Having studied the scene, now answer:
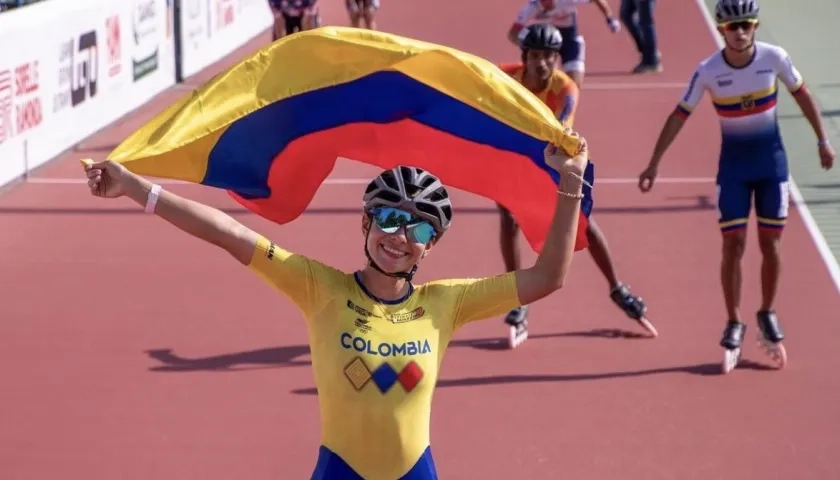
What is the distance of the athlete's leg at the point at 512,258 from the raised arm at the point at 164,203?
5.26 metres

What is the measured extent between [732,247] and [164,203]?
18.4 feet

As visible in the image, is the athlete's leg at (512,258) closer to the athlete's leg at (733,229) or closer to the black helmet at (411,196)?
the athlete's leg at (733,229)

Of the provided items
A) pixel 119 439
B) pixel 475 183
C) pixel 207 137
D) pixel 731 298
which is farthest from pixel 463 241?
pixel 207 137

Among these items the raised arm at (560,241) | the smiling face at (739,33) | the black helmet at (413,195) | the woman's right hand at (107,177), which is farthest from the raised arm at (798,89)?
the woman's right hand at (107,177)

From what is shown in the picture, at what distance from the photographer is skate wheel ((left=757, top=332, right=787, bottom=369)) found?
9.80 metres

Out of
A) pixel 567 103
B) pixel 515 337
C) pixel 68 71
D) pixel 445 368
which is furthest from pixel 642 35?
pixel 445 368

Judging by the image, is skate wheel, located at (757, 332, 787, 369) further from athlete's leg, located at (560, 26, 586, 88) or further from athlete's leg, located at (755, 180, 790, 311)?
athlete's leg, located at (560, 26, 586, 88)

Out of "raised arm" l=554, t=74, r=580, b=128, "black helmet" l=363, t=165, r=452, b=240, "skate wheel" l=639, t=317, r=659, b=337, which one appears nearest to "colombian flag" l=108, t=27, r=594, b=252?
"black helmet" l=363, t=165, r=452, b=240

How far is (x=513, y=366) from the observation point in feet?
32.7

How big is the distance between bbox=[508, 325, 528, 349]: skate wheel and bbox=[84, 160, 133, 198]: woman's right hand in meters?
5.61

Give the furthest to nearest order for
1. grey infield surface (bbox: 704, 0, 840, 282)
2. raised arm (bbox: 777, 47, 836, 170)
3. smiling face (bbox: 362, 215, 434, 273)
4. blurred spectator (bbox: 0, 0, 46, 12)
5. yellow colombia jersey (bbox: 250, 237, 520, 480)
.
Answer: blurred spectator (bbox: 0, 0, 46, 12), grey infield surface (bbox: 704, 0, 840, 282), raised arm (bbox: 777, 47, 836, 170), yellow colombia jersey (bbox: 250, 237, 520, 480), smiling face (bbox: 362, 215, 434, 273)

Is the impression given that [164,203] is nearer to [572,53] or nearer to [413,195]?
[413,195]

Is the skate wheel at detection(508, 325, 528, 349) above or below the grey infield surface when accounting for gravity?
above

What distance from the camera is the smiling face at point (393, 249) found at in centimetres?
494
